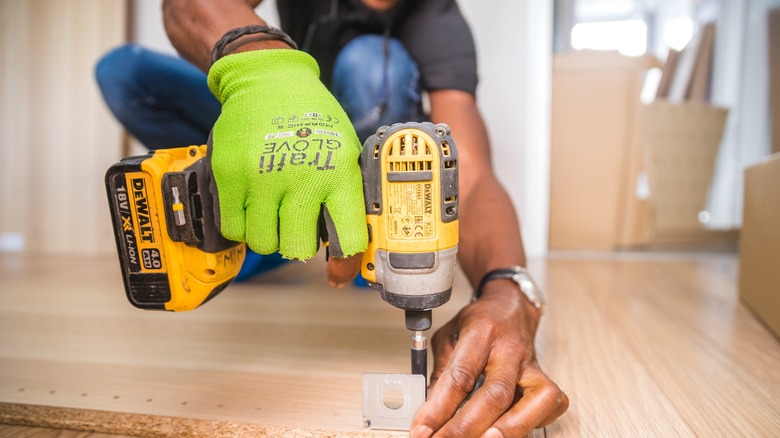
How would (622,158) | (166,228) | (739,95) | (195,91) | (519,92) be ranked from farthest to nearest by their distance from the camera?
(739,95) < (622,158) < (519,92) < (195,91) < (166,228)

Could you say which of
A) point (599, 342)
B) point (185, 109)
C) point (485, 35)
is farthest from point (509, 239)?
point (485, 35)

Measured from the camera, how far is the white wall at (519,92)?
2176 mm

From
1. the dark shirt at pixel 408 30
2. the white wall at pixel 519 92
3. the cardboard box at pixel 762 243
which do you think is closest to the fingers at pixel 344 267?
the dark shirt at pixel 408 30

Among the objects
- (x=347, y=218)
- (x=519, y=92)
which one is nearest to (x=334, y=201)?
(x=347, y=218)

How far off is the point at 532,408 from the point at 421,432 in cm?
→ 15

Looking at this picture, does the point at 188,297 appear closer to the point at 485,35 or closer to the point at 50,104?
the point at 485,35

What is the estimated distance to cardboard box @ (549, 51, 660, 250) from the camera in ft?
7.62

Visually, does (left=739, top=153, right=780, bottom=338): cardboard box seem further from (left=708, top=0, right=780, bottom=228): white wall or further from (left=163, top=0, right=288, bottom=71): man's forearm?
(left=708, top=0, right=780, bottom=228): white wall

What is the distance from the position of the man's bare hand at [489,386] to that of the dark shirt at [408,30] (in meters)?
0.67

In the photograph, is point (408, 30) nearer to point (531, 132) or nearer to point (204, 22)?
point (204, 22)

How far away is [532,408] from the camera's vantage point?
2.15 feet

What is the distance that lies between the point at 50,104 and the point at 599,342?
107 inches

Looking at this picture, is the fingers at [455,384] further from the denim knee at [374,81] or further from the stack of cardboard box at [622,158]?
the stack of cardboard box at [622,158]

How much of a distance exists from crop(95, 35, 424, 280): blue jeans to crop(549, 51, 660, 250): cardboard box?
1.23m
